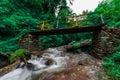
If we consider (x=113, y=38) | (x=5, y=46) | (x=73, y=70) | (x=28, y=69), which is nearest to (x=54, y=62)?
(x=28, y=69)

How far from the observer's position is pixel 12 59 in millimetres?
10109

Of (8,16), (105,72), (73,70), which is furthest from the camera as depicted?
(8,16)

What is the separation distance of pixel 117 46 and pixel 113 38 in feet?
1.72

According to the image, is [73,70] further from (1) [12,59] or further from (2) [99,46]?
(1) [12,59]

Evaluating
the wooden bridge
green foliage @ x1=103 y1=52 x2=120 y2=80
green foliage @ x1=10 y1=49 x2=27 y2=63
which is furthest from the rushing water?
the wooden bridge

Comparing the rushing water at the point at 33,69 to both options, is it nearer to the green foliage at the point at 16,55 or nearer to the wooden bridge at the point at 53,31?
the green foliage at the point at 16,55

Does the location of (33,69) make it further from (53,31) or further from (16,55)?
(53,31)

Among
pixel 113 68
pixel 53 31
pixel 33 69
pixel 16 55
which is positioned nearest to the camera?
pixel 113 68

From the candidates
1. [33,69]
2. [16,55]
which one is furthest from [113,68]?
[16,55]

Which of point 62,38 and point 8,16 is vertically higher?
point 8,16

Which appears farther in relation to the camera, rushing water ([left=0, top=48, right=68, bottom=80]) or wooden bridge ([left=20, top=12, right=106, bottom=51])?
wooden bridge ([left=20, top=12, right=106, bottom=51])

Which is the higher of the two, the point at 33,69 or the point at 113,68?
the point at 113,68

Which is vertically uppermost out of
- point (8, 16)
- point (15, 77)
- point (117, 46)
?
point (8, 16)

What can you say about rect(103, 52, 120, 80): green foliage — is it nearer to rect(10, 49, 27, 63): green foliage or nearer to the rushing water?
the rushing water
